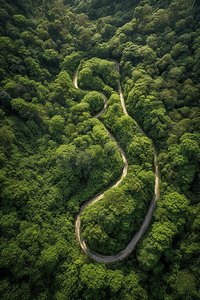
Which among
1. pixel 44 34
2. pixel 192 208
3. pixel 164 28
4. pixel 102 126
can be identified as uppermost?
pixel 44 34

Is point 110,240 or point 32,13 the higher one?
point 32,13

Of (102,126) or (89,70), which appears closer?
(102,126)

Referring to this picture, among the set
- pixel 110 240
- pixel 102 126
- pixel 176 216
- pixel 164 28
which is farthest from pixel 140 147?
pixel 164 28

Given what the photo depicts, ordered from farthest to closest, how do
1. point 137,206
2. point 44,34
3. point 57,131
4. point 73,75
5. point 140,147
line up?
point 73,75, point 44,34, point 57,131, point 140,147, point 137,206

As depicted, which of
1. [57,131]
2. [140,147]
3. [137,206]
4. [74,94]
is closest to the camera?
[137,206]

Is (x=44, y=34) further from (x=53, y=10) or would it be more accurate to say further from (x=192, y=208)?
(x=192, y=208)

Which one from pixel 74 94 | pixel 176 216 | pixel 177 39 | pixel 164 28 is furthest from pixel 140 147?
pixel 164 28
